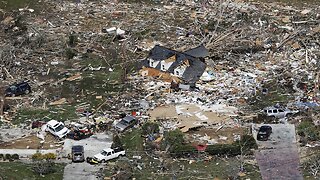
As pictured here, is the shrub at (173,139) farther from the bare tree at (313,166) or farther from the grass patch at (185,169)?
the bare tree at (313,166)

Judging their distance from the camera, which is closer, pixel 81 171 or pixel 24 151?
pixel 81 171

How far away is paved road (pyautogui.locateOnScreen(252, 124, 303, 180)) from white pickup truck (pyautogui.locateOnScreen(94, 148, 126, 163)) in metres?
6.60

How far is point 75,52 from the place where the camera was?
166ft

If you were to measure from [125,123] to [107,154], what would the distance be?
11.9 feet

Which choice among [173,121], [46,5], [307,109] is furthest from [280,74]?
[46,5]

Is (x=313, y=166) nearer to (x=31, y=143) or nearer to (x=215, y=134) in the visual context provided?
(x=215, y=134)

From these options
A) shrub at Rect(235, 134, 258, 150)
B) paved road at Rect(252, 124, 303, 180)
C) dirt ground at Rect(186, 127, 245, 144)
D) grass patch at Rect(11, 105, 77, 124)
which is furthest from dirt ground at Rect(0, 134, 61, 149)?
paved road at Rect(252, 124, 303, 180)

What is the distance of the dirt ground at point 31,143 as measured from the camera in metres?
37.7

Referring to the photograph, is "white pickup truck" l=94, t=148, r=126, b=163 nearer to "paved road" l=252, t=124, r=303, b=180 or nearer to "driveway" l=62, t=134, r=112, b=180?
"driveway" l=62, t=134, r=112, b=180

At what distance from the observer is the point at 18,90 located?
143ft

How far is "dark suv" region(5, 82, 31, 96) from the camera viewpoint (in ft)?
142

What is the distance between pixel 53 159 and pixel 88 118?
4.85 m

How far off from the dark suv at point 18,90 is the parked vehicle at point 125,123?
6.99 m

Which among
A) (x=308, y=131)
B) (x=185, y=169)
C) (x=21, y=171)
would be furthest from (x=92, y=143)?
(x=308, y=131)
